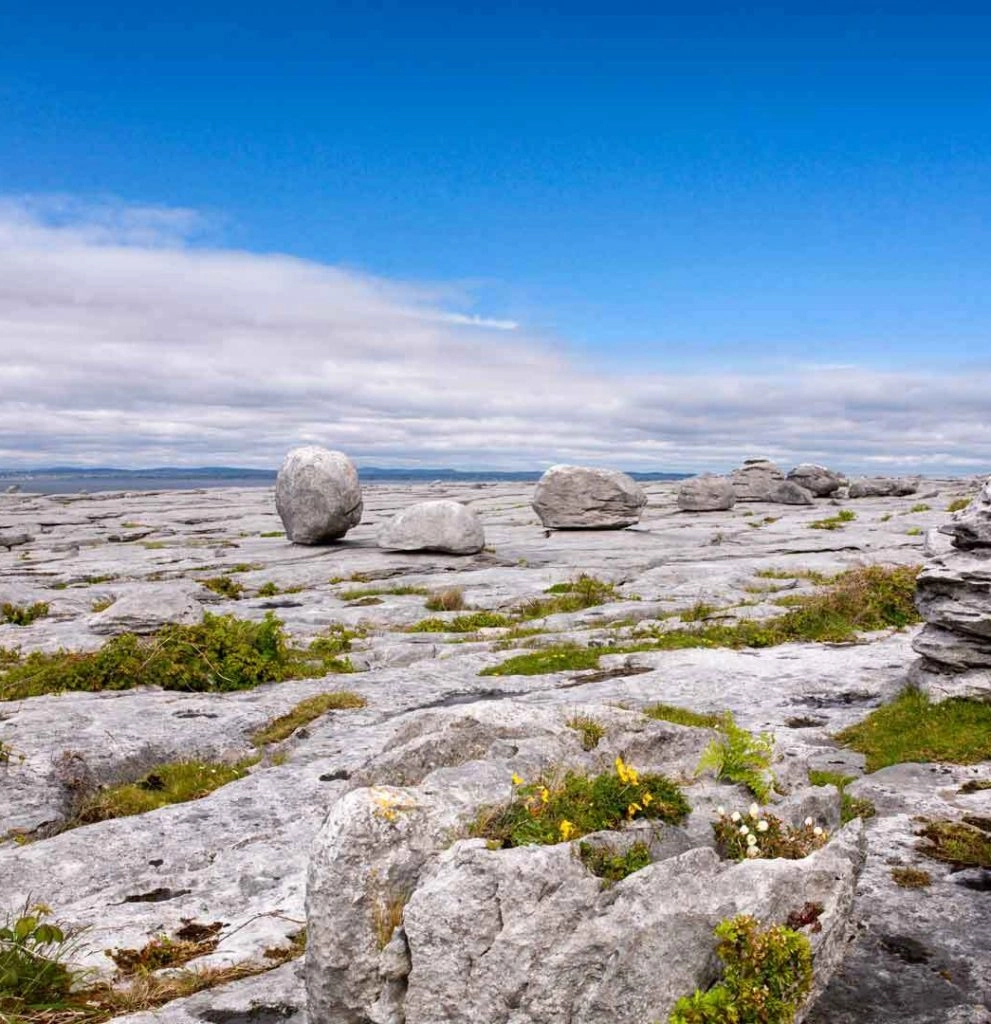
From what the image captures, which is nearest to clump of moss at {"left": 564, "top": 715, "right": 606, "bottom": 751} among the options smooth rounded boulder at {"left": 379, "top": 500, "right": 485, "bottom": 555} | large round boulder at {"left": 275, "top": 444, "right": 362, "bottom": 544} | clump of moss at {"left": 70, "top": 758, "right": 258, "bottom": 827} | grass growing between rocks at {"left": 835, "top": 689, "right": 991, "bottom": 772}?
grass growing between rocks at {"left": 835, "top": 689, "right": 991, "bottom": 772}

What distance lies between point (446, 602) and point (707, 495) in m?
41.2

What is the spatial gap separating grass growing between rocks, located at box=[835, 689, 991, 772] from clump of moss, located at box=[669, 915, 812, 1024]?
825 cm

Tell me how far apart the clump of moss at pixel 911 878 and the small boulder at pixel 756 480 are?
6677cm

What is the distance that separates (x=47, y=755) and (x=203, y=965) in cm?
790

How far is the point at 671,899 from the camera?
6855 mm

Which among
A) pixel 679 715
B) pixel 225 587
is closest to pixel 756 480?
pixel 225 587

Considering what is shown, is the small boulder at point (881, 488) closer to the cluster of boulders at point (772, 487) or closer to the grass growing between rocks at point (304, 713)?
the cluster of boulders at point (772, 487)

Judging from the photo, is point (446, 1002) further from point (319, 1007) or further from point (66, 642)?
point (66, 642)

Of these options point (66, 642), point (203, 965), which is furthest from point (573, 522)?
point (203, 965)

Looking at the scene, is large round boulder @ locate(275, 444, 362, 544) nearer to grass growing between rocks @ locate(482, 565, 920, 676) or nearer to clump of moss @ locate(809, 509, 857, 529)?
grass growing between rocks @ locate(482, 565, 920, 676)

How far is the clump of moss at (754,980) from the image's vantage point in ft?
20.8

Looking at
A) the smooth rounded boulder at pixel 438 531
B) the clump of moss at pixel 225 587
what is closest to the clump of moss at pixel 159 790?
the clump of moss at pixel 225 587

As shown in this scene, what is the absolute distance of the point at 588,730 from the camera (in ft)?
33.1

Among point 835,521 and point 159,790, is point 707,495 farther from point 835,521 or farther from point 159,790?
point 159,790
